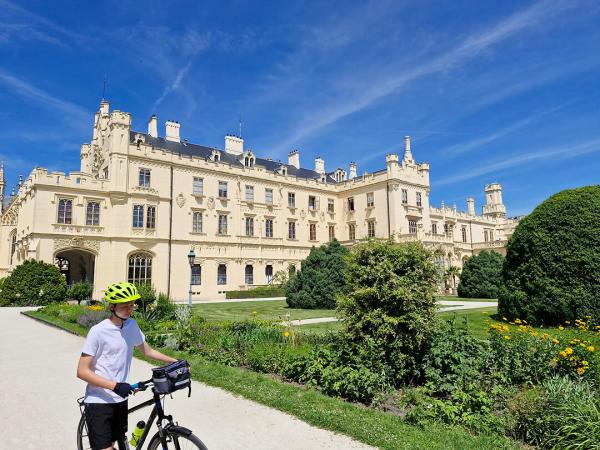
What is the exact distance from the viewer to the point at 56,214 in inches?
1232

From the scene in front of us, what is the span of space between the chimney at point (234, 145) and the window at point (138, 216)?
13.9m

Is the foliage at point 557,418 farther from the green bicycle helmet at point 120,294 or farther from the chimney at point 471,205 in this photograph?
the chimney at point 471,205

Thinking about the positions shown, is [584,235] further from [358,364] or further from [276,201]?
[276,201]

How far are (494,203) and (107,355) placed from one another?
234 ft

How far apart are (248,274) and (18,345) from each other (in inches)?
1117

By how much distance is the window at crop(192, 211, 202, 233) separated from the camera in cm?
3779

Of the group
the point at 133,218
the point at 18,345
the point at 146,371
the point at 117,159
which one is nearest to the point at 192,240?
the point at 133,218

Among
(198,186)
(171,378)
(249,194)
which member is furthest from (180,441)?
(249,194)

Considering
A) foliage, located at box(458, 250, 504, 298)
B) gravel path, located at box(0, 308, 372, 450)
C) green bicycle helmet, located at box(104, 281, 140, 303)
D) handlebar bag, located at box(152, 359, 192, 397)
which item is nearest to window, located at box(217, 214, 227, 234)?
foliage, located at box(458, 250, 504, 298)

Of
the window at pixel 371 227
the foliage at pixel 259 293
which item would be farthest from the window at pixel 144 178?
the window at pixel 371 227

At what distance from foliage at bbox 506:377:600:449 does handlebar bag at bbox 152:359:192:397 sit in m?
4.00

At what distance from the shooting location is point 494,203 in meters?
67.0

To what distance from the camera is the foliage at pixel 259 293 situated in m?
36.8

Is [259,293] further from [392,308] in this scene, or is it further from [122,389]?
[122,389]
